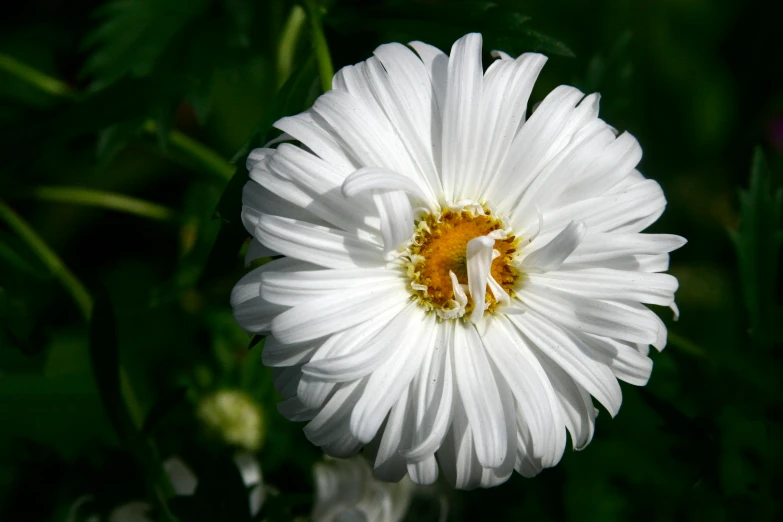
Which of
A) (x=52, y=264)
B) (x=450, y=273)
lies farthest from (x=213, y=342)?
(x=450, y=273)

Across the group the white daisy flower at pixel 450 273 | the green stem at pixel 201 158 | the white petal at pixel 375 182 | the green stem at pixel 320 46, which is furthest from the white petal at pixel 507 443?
the green stem at pixel 201 158

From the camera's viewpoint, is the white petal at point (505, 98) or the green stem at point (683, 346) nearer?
the white petal at point (505, 98)

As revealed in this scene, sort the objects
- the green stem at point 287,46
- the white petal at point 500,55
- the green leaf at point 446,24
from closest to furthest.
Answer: the white petal at point 500,55 < the green leaf at point 446,24 < the green stem at point 287,46

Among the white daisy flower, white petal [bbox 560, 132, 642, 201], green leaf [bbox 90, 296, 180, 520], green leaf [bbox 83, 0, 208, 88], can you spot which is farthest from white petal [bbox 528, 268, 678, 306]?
green leaf [bbox 83, 0, 208, 88]

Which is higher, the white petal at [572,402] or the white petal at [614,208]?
the white petal at [614,208]

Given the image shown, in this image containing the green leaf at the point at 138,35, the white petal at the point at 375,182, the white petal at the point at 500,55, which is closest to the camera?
the white petal at the point at 375,182

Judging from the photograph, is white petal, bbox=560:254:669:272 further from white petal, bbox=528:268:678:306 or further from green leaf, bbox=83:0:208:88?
green leaf, bbox=83:0:208:88

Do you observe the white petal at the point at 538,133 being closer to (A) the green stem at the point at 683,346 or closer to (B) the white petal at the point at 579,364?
(B) the white petal at the point at 579,364
